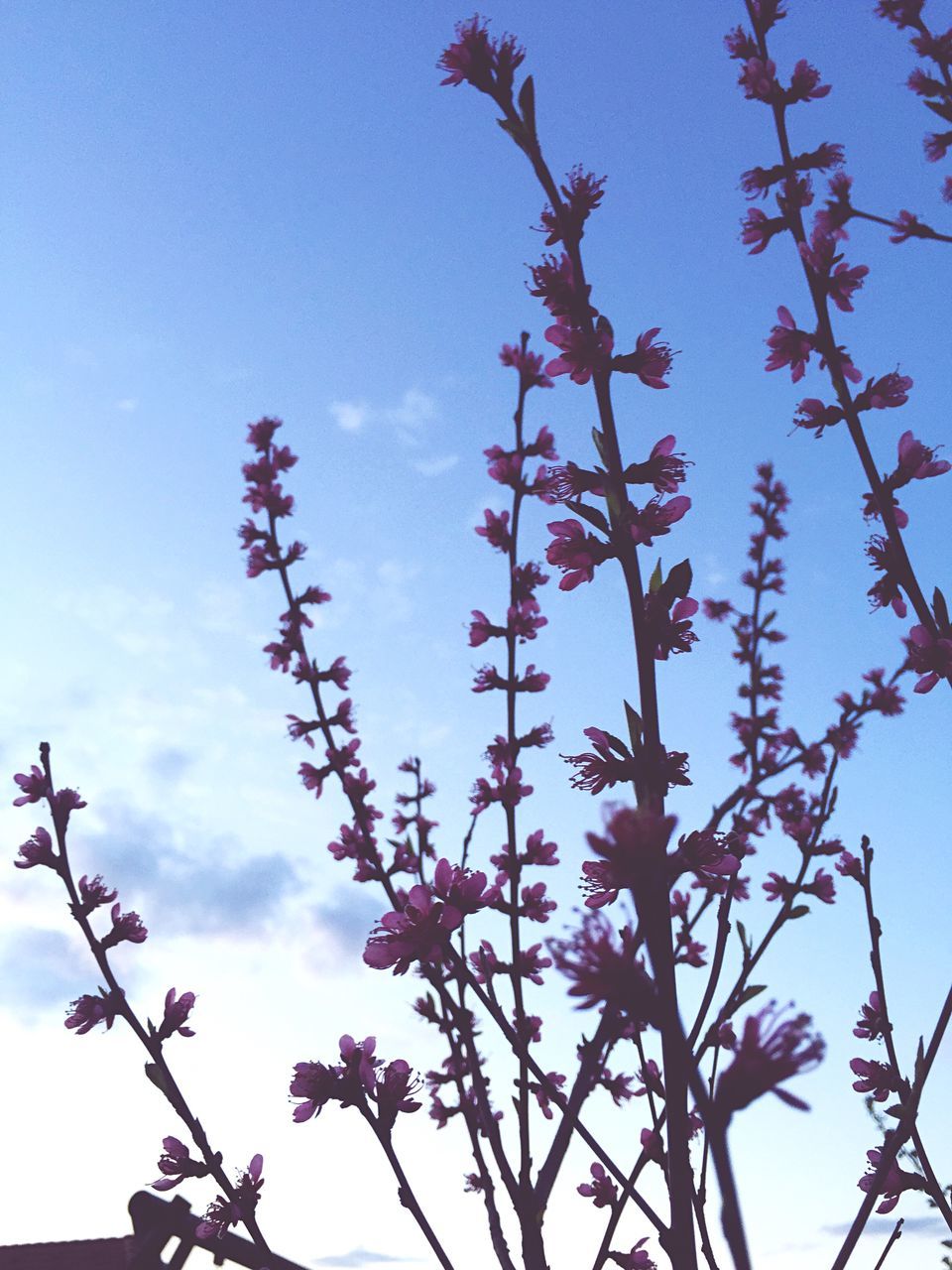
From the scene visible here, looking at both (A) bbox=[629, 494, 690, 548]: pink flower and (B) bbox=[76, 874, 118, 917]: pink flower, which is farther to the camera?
(B) bbox=[76, 874, 118, 917]: pink flower

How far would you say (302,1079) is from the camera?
7.80ft

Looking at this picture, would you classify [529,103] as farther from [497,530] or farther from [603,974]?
[497,530]

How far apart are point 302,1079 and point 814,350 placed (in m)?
2.54


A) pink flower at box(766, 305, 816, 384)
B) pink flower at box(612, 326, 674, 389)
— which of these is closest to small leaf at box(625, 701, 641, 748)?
pink flower at box(612, 326, 674, 389)

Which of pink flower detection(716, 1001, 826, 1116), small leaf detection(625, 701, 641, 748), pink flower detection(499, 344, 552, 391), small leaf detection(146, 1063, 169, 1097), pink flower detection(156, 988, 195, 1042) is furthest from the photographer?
pink flower detection(499, 344, 552, 391)

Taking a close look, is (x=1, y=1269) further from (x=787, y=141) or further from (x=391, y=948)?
(x=787, y=141)

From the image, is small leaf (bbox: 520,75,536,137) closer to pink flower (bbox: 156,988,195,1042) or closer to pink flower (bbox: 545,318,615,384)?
pink flower (bbox: 545,318,615,384)

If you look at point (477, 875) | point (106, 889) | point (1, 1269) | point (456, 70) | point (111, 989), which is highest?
point (456, 70)

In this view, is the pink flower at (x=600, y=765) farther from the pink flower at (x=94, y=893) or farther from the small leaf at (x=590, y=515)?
the pink flower at (x=94, y=893)

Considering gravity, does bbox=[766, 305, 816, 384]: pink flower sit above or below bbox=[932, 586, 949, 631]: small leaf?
above

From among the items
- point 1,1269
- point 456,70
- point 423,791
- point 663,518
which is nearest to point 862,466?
point 663,518

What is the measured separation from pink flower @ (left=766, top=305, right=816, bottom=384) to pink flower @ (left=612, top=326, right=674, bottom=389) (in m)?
1.10

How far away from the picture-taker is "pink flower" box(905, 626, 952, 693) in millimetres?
2705

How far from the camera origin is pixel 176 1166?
3.26 m
